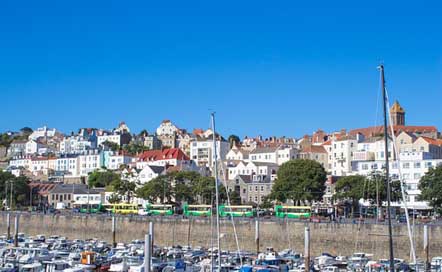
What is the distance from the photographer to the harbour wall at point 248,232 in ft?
148

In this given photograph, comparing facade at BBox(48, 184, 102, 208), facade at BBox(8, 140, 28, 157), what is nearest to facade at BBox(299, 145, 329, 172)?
facade at BBox(48, 184, 102, 208)

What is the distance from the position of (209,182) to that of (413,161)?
81.1 ft

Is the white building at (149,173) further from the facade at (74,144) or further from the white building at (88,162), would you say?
the facade at (74,144)

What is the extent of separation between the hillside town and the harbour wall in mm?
5223

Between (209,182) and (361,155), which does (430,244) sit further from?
(361,155)

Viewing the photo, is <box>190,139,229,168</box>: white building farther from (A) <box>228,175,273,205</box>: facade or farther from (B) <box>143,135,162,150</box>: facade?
(A) <box>228,175,273,205</box>: facade

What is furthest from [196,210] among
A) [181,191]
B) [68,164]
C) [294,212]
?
[68,164]

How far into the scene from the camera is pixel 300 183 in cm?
7769

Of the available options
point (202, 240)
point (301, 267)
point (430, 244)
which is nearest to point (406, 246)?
point (430, 244)

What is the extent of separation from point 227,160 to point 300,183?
48.9m

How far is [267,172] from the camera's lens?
10712 cm

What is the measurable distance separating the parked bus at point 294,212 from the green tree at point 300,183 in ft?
33.9

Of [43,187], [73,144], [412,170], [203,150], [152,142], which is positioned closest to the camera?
[412,170]

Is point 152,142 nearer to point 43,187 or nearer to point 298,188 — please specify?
point 43,187
